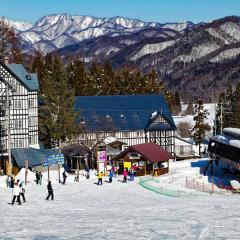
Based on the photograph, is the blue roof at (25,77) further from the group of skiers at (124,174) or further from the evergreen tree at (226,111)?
the evergreen tree at (226,111)

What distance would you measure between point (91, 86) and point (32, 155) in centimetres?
3859

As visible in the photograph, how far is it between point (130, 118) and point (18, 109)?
1618 centimetres

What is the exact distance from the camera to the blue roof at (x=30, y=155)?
54531 millimetres

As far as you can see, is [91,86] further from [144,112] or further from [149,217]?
[149,217]

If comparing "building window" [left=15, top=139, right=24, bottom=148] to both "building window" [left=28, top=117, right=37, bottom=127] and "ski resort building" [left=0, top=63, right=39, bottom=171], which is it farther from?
"building window" [left=28, top=117, right=37, bottom=127]

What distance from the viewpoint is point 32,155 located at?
56344 mm

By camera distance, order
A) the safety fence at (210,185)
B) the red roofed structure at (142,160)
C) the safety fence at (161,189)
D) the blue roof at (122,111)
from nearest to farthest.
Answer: the safety fence at (161,189) → the safety fence at (210,185) → the red roofed structure at (142,160) → the blue roof at (122,111)

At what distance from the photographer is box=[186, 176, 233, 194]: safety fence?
43469 mm

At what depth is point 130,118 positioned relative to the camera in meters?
70.4

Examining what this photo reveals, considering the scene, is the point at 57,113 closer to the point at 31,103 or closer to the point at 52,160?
the point at 31,103

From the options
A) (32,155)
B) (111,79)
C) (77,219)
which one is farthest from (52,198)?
(111,79)

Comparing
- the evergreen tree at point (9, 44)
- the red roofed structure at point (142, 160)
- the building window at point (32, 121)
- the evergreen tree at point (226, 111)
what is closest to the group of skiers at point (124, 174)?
the red roofed structure at point (142, 160)

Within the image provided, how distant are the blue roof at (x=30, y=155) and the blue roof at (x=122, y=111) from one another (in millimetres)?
11408

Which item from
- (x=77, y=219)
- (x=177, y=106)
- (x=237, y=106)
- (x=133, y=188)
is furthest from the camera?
(x=177, y=106)
